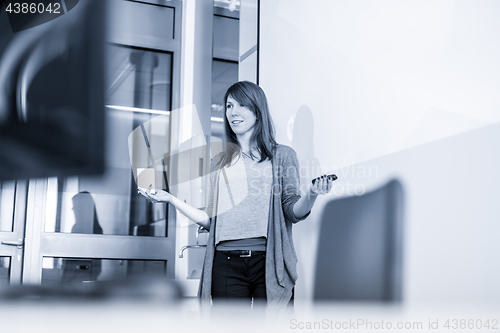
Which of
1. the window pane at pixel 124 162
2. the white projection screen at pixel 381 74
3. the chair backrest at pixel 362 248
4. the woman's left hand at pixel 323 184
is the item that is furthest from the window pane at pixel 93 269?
the woman's left hand at pixel 323 184

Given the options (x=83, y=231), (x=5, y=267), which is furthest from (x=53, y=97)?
(x=5, y=267)

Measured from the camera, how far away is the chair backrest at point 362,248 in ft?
4.69

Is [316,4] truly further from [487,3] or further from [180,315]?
[180,315]

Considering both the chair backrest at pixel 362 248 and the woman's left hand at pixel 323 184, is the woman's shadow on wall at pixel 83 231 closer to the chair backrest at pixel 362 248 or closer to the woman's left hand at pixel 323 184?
the chair backrest at pixel 362 248

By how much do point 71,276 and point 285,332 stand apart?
224 centimetres

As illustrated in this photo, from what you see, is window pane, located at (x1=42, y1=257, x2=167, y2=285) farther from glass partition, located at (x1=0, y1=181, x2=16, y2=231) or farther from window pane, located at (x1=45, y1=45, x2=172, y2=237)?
glass partition, located at (x1=0, y1=181, x2=16, y2=231)

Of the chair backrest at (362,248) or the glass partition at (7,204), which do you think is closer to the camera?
the chair backrest at (362,248)

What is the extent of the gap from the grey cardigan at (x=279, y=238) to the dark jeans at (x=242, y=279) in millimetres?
22

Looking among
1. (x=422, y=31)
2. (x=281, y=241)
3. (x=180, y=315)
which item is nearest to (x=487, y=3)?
(x=422, y=31)

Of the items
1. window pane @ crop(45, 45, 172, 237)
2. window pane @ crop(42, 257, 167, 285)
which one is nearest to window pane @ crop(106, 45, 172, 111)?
window pane @ crop(45, 45, 172, 237)

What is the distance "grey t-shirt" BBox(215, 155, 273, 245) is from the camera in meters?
1.42

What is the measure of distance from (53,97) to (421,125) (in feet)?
7.80

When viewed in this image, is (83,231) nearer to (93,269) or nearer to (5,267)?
(93,269)

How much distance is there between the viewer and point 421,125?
136 centimetres
